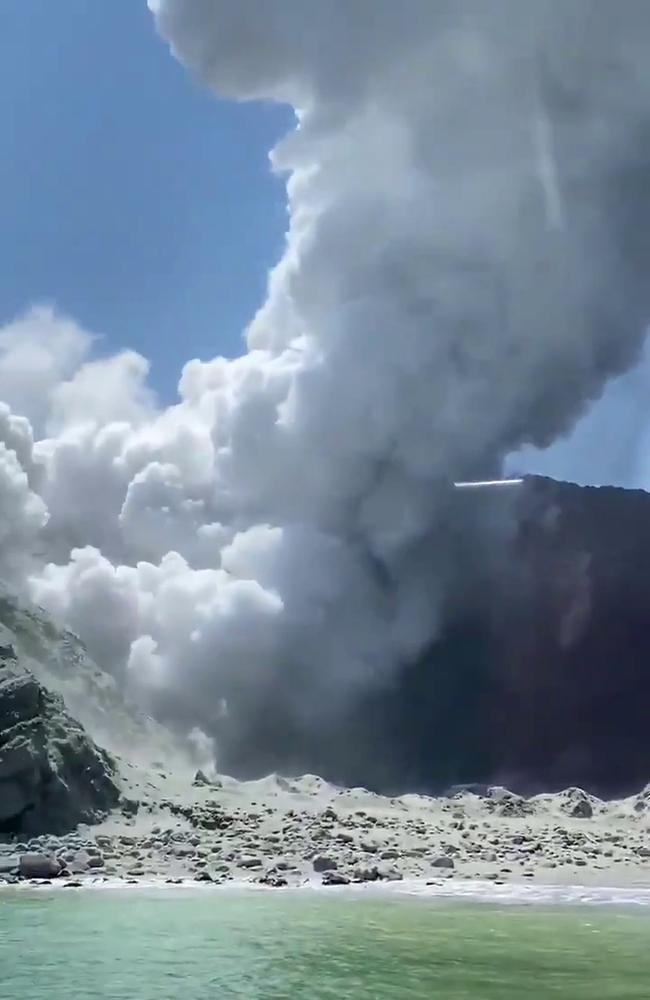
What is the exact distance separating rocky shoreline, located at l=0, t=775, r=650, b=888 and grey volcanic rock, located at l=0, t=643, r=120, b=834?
1385 millimetres

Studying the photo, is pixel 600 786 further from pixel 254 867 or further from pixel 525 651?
pixel 254 867

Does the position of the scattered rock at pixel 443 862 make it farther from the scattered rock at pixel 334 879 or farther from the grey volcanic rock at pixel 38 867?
the grey volcanic rock at pixel 38 867

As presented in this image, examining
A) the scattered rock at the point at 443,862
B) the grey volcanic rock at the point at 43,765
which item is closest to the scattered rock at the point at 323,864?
the scattered rock at the point at 443,862

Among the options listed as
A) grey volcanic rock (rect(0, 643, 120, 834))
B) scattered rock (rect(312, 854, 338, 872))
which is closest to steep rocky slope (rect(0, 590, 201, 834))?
grey volcanic rock (rect(0, 643, 120, 834))

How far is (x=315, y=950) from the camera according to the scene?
2464 cm

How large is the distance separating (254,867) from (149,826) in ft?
34.6

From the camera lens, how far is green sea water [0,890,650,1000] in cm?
1992

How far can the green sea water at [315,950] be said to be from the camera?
1992 centimetres

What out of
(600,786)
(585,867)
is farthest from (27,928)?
(600,786)

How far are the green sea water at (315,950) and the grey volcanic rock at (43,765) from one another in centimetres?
1648

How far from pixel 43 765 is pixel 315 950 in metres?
31.6

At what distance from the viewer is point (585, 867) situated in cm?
4638

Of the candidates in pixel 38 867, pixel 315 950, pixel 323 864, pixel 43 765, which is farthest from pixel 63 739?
pixel 315 950

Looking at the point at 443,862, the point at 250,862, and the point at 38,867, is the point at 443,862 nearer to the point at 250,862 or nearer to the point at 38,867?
the point at 250,862
